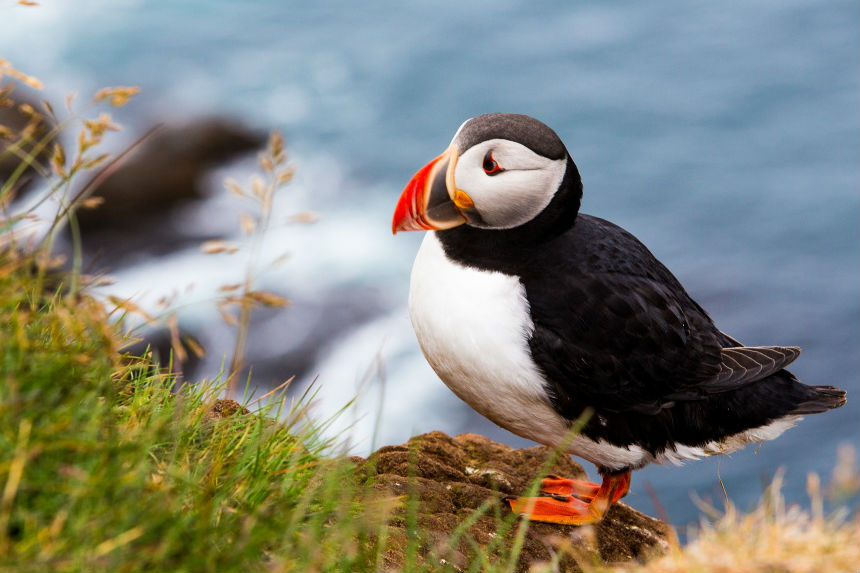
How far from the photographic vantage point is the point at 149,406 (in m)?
3.15

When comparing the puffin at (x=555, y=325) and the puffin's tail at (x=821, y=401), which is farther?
the puffin's tail at (x=821, y=401)

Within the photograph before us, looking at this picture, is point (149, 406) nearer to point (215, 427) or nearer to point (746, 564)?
point (215, 427)

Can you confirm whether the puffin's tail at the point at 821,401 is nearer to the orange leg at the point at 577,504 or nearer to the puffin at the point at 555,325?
the puffin at the point at 555,325

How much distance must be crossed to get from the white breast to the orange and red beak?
0.81 ft

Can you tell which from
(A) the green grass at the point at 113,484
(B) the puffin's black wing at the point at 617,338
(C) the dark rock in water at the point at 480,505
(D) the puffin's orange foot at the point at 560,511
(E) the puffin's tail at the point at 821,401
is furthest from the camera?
(E) the puffin's tail at the point at 821,401

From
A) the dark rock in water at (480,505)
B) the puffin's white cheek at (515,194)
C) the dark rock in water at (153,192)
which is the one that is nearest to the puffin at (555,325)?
the puffin's white cheek at (515,194)

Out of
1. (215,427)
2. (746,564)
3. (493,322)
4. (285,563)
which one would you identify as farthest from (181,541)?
(493,322)

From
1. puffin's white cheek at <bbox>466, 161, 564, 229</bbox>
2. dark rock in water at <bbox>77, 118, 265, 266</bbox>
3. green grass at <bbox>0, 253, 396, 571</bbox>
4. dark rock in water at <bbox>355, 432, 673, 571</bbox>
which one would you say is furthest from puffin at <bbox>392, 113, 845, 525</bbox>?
dark rock in water at <bbox>77, 118, 265, 266</bbox>

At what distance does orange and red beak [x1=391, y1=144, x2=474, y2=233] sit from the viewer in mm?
3703

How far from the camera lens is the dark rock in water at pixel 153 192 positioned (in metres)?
10.1

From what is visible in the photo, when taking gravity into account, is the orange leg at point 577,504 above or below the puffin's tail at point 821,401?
below

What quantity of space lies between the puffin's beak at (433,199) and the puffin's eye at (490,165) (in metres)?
0.12

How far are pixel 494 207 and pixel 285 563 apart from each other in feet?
5.99

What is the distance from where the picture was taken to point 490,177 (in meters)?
3.69
